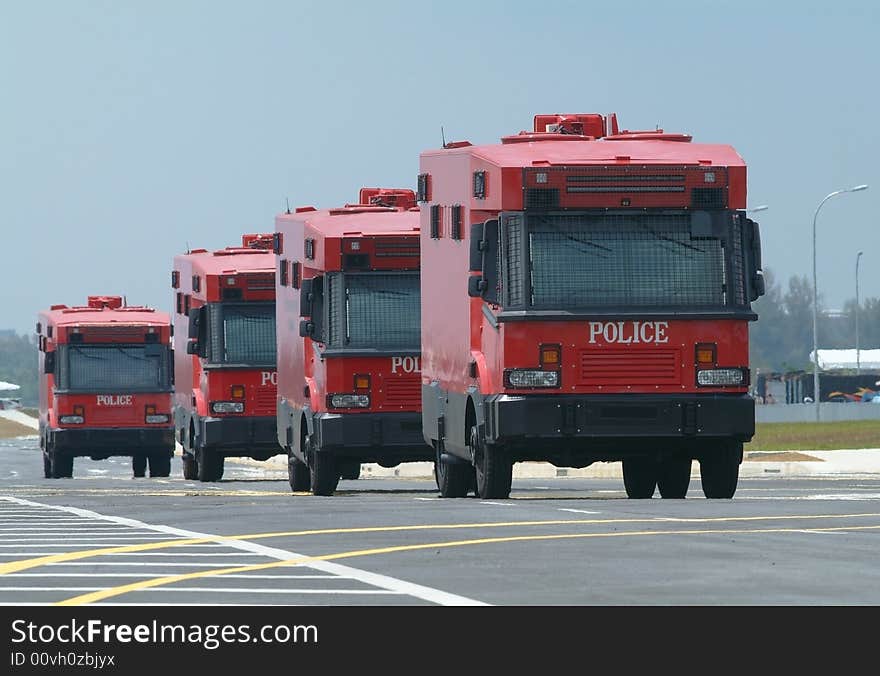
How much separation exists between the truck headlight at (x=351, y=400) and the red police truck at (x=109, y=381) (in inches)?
724

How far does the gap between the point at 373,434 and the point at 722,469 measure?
238 inches

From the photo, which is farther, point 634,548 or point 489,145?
point 489,145

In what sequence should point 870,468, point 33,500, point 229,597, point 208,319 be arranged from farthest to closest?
1. point 870,468
2. point 208,319
3. point 33,500
4. point 229,597

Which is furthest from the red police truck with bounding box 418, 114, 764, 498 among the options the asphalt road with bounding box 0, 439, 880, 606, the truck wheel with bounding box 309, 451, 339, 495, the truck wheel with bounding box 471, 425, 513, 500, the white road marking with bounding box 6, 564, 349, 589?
the white road marking with bounding box 6, 564, 349, 589

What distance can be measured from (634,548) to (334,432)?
14.0 m

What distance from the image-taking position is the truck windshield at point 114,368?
1933 inches

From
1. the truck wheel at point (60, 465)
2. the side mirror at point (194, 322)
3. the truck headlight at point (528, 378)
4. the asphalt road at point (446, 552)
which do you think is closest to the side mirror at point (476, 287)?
the truck headlight at point (528, 378)

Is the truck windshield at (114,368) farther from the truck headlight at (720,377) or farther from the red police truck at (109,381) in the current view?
the truck headlight at (720,377)

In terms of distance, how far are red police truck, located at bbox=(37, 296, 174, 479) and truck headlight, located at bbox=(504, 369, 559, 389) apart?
81.7 ft

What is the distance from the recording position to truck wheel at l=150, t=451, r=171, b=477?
5209cm
